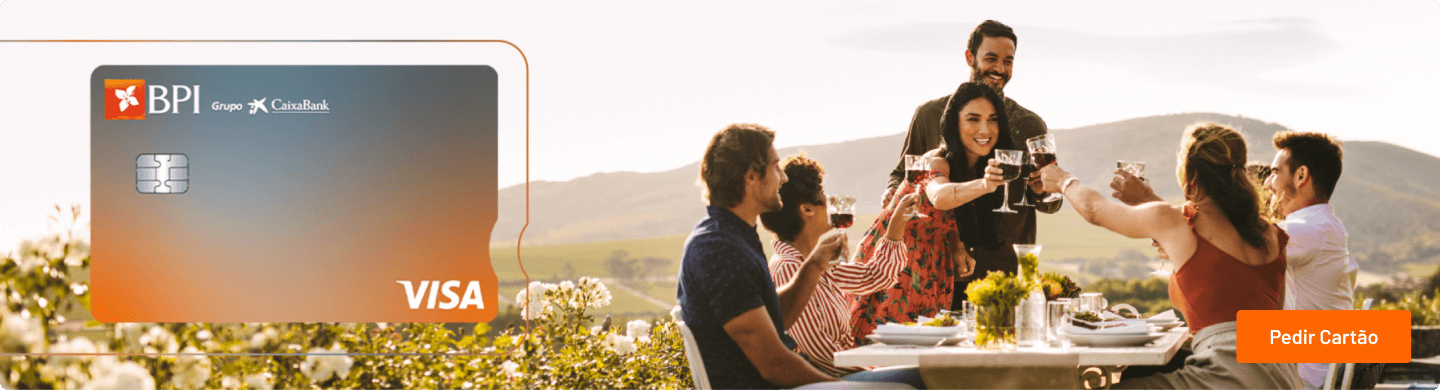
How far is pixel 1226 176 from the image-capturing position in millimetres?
3186

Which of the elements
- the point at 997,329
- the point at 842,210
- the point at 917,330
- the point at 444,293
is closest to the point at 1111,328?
the point at 997,329

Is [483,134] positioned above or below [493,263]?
above

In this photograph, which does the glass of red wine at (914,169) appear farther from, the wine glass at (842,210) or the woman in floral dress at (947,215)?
the wine glass at (842,210)

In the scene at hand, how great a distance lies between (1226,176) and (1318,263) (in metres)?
1.06

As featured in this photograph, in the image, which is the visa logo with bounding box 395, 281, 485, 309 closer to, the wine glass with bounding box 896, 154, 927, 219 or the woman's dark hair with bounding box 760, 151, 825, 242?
the woman's dark hair with bounding box 760, 151, 825, 242

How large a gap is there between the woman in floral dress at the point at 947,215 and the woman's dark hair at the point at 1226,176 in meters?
0.70

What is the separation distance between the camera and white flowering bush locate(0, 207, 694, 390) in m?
3.75

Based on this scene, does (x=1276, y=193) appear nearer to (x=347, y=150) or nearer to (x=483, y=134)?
(x=483, y=134)

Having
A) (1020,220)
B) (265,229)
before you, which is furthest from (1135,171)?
(265,229)

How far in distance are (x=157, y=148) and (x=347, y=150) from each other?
2.38 feet

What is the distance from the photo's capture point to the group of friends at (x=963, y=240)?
2877 millimetres

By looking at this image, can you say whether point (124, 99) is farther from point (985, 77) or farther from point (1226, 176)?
point (1226, 176)

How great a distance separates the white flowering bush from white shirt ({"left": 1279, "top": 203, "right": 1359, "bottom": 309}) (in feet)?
8.61

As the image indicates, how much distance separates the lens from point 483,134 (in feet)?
12.6
